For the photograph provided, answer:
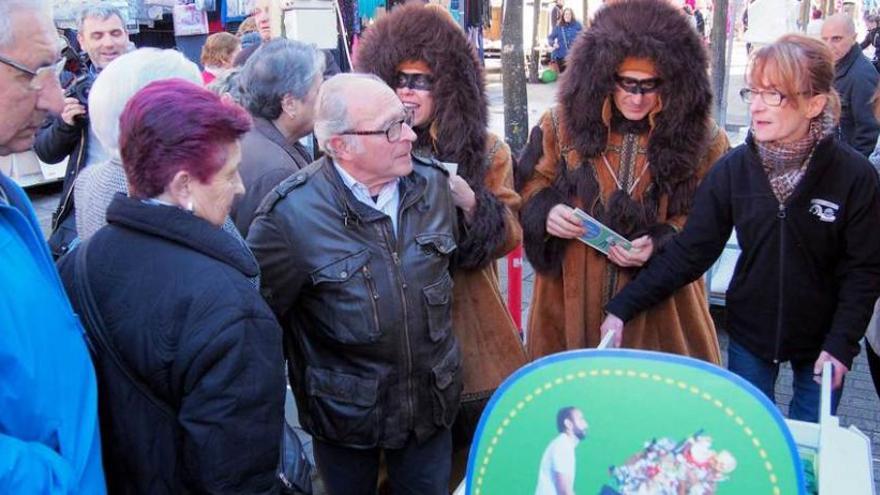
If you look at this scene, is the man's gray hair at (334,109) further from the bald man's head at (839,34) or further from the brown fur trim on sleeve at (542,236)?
the bald man's head at (839,34)

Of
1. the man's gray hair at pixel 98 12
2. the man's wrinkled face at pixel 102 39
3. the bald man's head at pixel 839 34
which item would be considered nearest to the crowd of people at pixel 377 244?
the man's wrinkled face at pixel 102 39

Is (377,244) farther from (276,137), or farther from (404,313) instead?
(276,137)

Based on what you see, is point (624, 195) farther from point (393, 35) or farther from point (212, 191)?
point (212, 191)

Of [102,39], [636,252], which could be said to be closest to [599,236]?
[636,252]

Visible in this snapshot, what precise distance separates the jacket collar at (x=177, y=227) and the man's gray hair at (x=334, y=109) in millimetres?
656

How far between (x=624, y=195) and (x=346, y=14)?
430 centimetres

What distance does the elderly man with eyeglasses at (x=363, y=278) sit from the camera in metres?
2.05

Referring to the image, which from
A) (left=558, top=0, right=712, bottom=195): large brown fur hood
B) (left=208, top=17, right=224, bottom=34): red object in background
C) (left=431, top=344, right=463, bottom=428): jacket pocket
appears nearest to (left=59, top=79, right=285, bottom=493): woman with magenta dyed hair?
(left=431, top=344, right=463, bottom=428): jacket pocket

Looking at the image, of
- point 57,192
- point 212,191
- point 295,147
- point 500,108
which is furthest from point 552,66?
point 212,191

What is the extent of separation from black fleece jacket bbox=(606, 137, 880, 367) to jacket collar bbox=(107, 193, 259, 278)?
140cm

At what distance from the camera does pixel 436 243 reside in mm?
2170

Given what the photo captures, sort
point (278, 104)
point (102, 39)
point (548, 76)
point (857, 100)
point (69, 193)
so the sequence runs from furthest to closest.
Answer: point (548, 76)
point (857, 100)
point (102, 39)
point (69, 193)
point (278, 104)

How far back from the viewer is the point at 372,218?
6.83 ft

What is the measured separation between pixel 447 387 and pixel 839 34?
A: 485 centimetres
